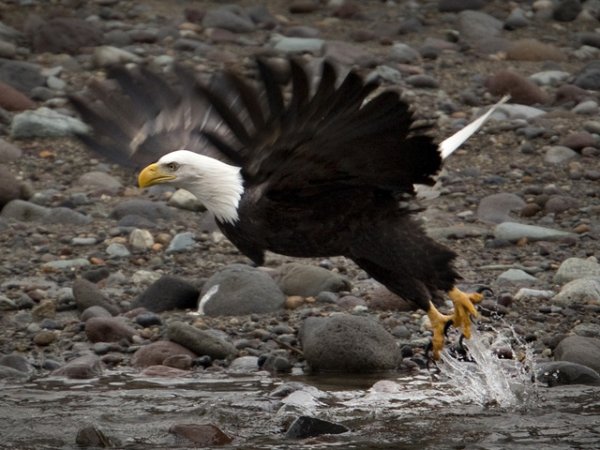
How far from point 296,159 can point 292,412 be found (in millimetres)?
997

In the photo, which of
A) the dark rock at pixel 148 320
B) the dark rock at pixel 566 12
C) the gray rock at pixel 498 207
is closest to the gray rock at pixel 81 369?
the dark rock at pixel 148 320

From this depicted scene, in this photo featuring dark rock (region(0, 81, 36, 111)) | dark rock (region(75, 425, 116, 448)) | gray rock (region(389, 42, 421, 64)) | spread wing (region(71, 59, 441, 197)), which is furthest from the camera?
gray rock (region(389, 42, 421, 64))

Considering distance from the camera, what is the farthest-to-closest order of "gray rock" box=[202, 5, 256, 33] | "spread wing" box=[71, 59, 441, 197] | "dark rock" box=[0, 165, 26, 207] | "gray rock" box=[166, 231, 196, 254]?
"gray rock" box=[202, 5, 256, 33] < "dark rock" box=[0, 165, 26, 207] < "gray rock" box=[166, 231, 196, 254] < "spread wing" box=[71, 59, 441, 197]

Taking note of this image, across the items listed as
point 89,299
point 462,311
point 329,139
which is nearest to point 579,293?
point 462,311

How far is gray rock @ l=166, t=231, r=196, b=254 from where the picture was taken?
26.7 ft

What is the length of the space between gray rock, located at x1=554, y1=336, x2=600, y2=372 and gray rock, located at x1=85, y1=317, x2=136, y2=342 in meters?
1.98

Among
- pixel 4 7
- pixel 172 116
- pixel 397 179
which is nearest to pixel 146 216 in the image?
pixel 172 116

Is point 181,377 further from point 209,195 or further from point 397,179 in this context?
point 397,179

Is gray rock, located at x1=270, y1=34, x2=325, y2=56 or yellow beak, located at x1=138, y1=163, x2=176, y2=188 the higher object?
yellow beak, located at x1=138, y1=163, x2=176, y2=188

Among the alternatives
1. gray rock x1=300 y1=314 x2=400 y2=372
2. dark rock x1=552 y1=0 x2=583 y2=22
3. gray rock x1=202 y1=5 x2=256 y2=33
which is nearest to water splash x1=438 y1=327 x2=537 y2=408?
gray rock x1=300 y1=314 x2=400 y2=372

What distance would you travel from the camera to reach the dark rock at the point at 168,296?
7.36m

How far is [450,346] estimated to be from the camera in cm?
693

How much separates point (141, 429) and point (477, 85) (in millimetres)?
5717

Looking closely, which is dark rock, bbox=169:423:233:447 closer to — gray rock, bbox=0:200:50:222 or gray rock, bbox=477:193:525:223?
gray rock, bbox=0:200:50:222
